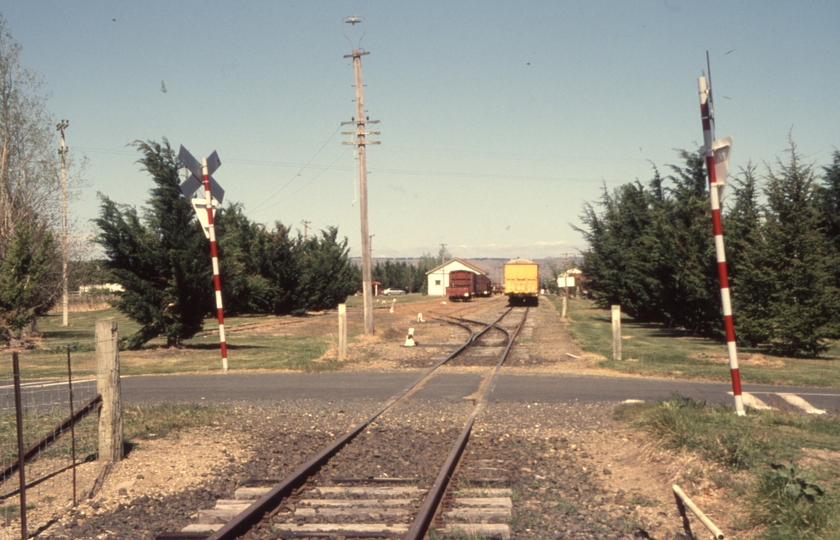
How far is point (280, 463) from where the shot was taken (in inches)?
310

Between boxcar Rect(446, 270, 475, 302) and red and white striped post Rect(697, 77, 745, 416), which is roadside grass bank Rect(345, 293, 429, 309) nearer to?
boxcar Rect(446, 270, 475, 302)

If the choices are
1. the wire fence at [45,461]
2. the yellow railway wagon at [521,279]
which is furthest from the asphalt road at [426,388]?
the yellow railway wagon at [521,279]

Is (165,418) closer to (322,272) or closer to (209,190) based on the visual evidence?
(209,190)

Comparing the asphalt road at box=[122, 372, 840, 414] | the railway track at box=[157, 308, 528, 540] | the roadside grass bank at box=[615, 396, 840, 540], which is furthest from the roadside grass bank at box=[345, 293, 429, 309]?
the railway track at box=[157, 308, 528, 540]

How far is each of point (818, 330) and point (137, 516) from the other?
2004cm

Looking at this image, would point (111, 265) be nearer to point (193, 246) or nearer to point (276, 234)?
point (193, 246)

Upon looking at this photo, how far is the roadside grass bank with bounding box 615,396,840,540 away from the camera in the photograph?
5.52m

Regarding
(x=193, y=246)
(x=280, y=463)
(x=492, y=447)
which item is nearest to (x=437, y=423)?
(x=492, y=447)

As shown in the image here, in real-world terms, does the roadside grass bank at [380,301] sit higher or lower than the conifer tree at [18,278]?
lower

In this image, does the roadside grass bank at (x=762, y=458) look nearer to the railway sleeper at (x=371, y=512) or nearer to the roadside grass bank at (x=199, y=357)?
the railway sleeper at (x=371, y=512)

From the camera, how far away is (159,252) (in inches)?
828

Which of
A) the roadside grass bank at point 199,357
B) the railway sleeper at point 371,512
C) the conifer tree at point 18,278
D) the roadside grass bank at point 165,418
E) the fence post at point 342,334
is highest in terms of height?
the conifer tree at point 18,278

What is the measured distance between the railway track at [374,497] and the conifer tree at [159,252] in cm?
Answer: 1358

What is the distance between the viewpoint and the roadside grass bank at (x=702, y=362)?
1611 centimetres
